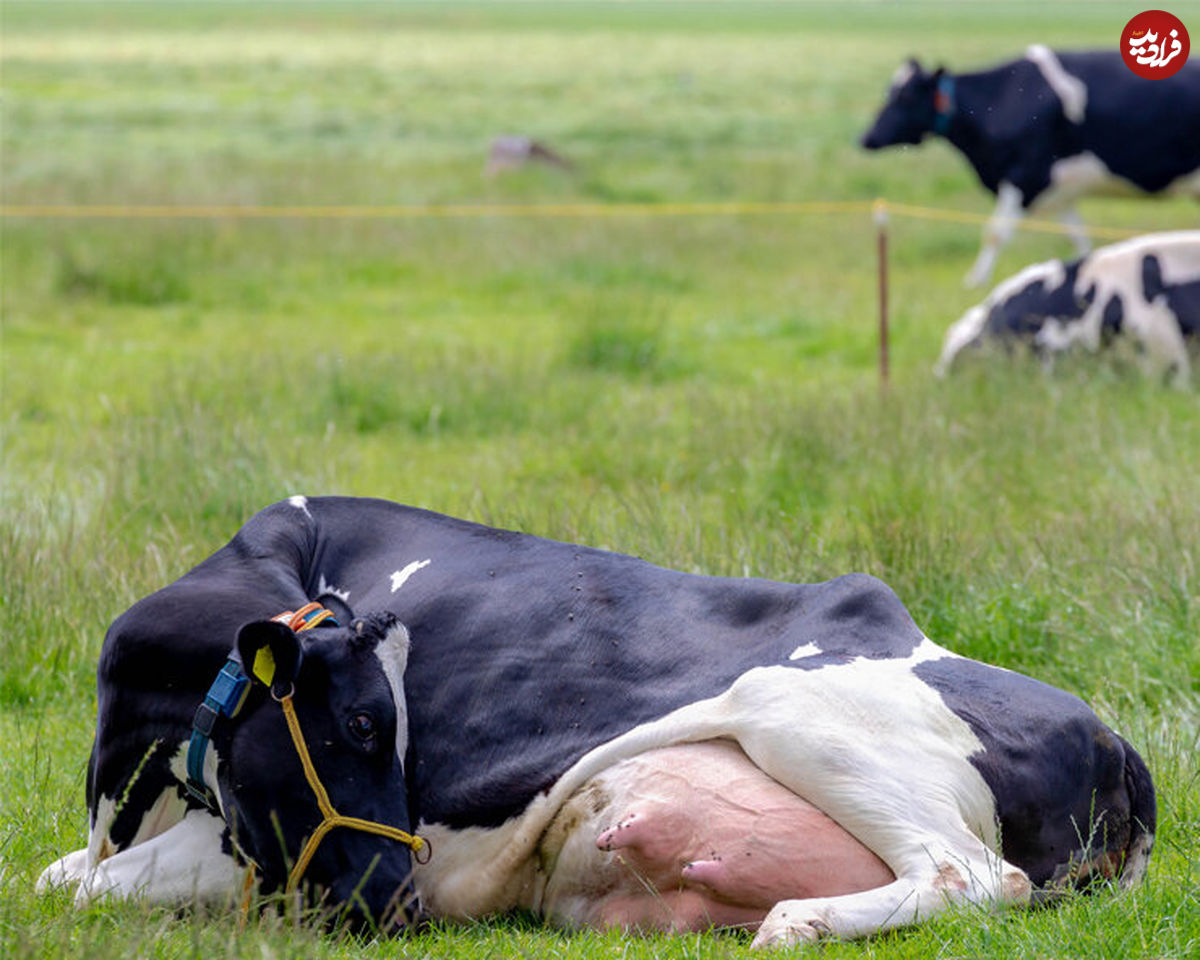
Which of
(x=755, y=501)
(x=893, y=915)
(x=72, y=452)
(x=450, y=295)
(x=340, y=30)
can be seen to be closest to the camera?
(x=893, y=915)

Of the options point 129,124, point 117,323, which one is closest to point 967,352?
point 117,323

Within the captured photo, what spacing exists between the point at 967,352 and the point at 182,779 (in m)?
7.43

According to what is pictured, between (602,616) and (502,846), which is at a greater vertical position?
(602,616)

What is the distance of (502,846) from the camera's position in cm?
374

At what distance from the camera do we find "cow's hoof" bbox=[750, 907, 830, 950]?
3254mm

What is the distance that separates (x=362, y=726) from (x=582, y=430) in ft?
19.1

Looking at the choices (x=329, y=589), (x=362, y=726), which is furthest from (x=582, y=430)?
(x=362, y=726)

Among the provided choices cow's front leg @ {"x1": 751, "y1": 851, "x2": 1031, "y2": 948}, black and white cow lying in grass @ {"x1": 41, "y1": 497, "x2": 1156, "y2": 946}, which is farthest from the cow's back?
cow's front leg @ {"x1": 751, "y1": 851, "x2": 1031, "y2": 948}

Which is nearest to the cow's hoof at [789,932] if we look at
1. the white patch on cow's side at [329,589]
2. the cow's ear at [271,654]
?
the cow's ear at [271,654]

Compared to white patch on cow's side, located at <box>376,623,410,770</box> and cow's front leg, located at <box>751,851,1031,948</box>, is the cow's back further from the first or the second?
cow's front leg, located at <box>751,851,1031,948</box>

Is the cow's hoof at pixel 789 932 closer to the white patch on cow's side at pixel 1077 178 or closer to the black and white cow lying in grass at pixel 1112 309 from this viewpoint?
the black and white cow lying in grass at pixel 1112 309

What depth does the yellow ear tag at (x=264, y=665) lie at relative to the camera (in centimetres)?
351

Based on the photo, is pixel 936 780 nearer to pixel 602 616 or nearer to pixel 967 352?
pixel 602 616

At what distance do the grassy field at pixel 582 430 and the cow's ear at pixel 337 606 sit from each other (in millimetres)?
793
